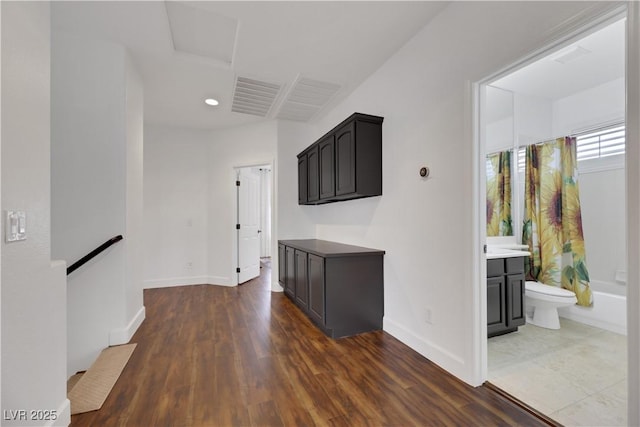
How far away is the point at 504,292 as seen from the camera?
8.39ft

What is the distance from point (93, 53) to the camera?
2.47m

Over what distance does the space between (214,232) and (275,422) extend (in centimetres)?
377

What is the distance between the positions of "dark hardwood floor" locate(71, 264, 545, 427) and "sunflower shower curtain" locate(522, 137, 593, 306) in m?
2.07

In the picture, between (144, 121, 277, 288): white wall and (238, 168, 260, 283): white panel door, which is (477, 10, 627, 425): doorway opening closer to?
(144, 121, 277, 288): white wall

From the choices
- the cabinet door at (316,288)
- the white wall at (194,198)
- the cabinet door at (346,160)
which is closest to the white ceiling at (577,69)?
the cabinet door at (346,160)

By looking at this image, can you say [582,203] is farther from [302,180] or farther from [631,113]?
[302,180]

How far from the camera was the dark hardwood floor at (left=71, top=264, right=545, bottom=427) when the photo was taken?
61.8 inches

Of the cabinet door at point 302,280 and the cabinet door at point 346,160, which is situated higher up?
the cabinet door at point 346,160

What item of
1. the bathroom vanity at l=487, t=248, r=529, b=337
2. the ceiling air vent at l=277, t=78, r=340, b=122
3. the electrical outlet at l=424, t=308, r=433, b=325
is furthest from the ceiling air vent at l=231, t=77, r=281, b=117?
the bathroom vanity at l=487, t=248, r=529, b=337

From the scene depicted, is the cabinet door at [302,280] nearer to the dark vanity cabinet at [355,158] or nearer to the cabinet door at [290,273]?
the cabinet door at [290,273]

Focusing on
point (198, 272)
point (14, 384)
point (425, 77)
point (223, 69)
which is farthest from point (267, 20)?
point (198, 272)

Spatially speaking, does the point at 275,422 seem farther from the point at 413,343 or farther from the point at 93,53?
the point at 93,53

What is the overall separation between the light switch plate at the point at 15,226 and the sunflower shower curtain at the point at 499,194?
4.18 metres

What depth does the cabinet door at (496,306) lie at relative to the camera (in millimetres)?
2494
